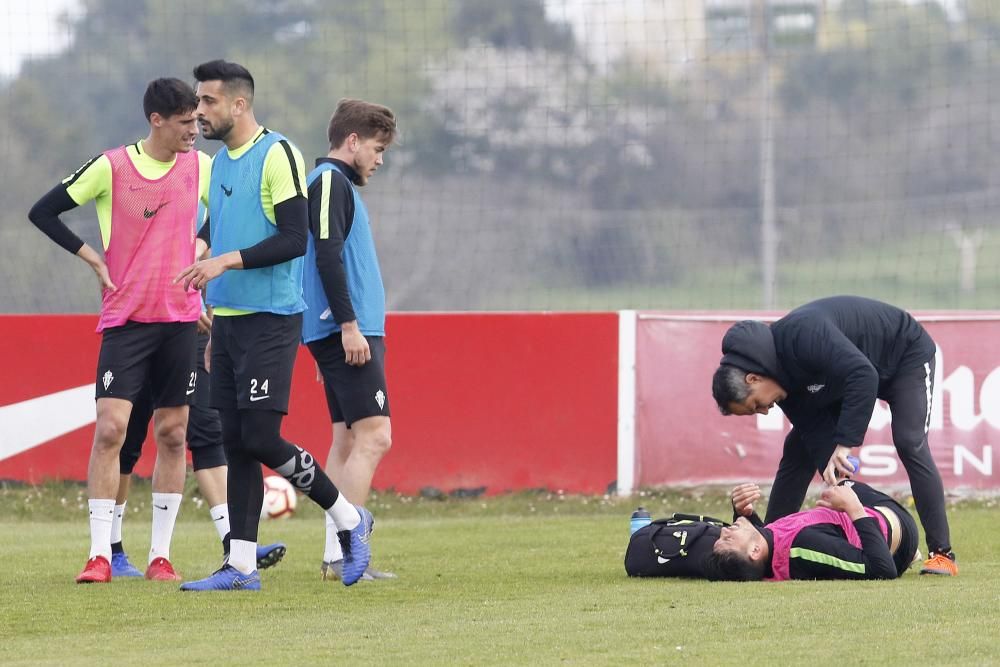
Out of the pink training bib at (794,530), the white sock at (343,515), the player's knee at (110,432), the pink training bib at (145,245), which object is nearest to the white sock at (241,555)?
the white sock at (343,515)

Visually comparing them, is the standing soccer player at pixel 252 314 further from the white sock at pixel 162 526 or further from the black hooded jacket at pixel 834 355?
the black hooded jacket at pixel 834 355

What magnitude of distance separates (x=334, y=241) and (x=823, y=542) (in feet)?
8.02

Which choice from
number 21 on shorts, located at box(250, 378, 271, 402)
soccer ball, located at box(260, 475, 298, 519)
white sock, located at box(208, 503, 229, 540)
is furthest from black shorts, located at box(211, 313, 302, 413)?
soccer ball, located at box(260, 475, 298, 519)

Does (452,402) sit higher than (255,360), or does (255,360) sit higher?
(255,360)

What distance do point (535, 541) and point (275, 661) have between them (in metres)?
4.52

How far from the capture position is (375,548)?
9.09m

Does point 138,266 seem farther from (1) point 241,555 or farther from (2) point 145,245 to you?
(1) point 241,555

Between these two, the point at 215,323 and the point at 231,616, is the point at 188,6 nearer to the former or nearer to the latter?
the point at 215,323

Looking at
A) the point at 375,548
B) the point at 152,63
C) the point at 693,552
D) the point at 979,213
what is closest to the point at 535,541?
the point at 375,548

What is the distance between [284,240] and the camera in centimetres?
655

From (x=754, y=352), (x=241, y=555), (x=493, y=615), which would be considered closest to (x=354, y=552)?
(x=241, y=555)

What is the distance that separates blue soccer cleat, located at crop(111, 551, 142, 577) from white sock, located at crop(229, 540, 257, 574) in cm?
106

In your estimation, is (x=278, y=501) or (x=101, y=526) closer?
(x=101, y=526)

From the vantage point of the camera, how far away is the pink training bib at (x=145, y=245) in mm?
7199
